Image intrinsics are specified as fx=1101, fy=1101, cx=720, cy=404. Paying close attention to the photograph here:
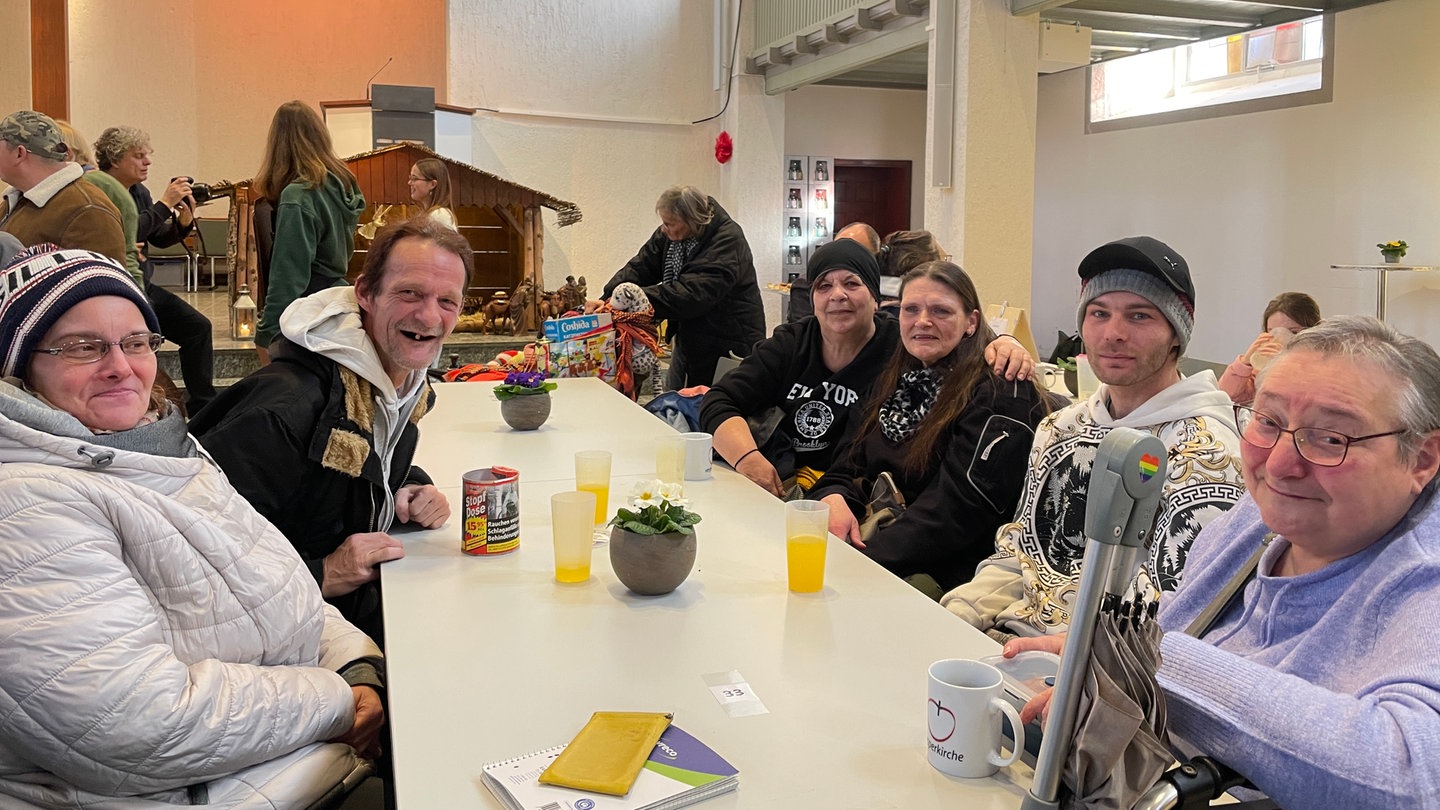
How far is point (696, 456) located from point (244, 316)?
16.9 ft

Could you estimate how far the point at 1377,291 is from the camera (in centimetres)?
820

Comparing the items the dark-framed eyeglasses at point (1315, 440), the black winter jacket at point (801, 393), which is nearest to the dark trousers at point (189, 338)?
the black winter jacket at point (801, 393)

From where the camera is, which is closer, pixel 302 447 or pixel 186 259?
pixel 302 447

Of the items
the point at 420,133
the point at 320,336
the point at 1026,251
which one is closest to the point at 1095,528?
the point at 320,336

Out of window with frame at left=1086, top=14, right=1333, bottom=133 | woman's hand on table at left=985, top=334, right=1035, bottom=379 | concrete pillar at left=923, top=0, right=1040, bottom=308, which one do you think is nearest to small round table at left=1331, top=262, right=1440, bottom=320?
window with frame at left=1086, top=14, right=1333, bottom=133

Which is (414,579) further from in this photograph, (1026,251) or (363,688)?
(1026,251)

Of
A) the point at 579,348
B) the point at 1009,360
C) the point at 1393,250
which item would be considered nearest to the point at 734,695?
the point at 1009,360

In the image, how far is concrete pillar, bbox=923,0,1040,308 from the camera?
748 centimetres

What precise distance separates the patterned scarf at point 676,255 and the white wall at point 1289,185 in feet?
19.0

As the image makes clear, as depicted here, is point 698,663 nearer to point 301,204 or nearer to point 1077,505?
point 1077,505

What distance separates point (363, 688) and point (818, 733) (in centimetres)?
75

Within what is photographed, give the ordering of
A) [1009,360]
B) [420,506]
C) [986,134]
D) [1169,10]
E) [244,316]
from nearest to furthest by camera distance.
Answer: [420,506], [1009,360], [244,316], [986,134], [1169,10]

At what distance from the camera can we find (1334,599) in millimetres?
1284

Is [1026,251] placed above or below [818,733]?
above
